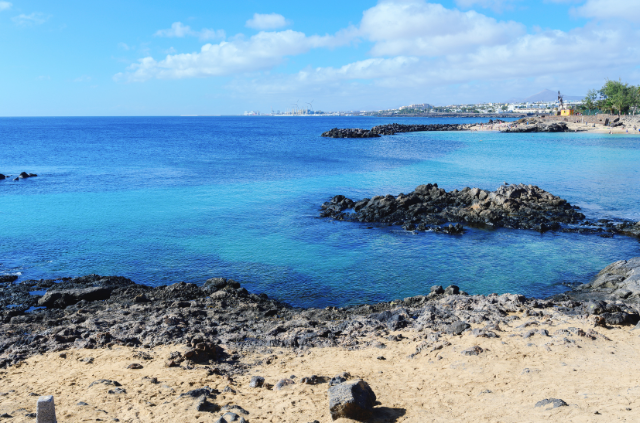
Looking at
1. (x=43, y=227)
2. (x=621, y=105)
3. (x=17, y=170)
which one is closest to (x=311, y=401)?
(x=43, y=227)

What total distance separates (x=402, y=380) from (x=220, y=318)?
789 centimetres

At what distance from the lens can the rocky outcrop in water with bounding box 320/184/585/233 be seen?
3288 centimetres

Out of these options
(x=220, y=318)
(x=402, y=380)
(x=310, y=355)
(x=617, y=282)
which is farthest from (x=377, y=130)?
(x=402, y=380)

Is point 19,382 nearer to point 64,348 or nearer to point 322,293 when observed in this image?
point 64,348

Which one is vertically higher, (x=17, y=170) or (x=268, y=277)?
(x=17, y=170)

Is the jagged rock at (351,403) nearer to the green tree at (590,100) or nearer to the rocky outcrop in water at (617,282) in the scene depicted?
the rocky outcrop in water at (617,282)

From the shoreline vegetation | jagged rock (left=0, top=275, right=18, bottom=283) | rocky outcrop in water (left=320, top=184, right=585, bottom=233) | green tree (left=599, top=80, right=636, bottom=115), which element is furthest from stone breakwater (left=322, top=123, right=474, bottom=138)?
the shoreline vegetation

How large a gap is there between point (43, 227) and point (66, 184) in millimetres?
20853

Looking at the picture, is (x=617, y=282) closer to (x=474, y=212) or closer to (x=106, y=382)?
(x=474, y=212)

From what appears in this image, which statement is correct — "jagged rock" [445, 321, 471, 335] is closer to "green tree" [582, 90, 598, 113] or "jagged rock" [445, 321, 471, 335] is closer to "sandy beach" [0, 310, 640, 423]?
"sandy beach" [0, 310, 640, 423]

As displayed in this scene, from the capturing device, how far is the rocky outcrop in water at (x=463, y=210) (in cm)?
3288

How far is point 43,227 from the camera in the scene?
31.4 meters

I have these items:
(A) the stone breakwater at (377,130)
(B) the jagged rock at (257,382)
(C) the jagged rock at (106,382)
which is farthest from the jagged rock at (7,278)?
(A) the stone breakwater at (377,130)

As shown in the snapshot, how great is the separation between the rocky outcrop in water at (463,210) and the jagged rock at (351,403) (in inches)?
874
